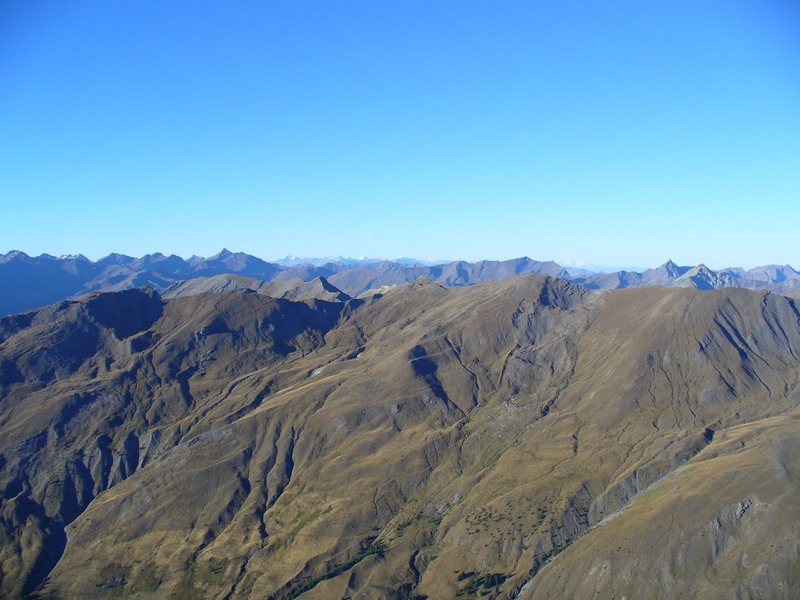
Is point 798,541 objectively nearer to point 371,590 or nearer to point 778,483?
point 778,483

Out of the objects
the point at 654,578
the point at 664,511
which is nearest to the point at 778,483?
the point at 664,511

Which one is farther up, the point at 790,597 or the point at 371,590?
the point at 790,597

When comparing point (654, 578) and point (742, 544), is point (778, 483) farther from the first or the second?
point (654, 578)

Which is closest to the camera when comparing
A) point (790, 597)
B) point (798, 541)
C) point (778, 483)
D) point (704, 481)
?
point (790, 597)

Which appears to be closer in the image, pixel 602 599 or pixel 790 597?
pixel 790 597

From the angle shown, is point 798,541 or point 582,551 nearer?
point 798,541

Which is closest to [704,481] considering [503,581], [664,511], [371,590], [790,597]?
[664,511]

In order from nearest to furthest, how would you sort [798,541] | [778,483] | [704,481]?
[798,541]
[778,483]
[704,481]

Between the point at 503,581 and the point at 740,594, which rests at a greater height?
the point at 740,594

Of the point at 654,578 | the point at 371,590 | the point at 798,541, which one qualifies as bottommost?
the point at 371,590
